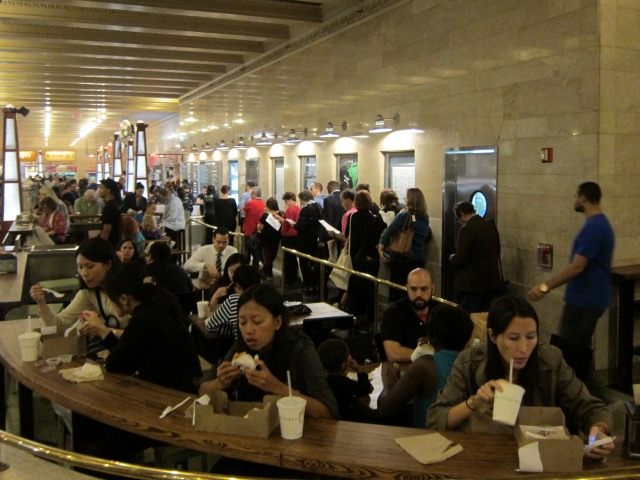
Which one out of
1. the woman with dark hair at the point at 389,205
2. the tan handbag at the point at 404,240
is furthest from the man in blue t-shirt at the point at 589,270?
the woman with dark hair at the point at 389,205

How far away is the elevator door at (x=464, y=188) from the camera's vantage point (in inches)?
289

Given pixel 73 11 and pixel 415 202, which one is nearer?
pixel 415 202

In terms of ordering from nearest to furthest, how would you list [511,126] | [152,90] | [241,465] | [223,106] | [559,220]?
[241,465] → [559,220] → [511,126] → [223,106] → [152,90]

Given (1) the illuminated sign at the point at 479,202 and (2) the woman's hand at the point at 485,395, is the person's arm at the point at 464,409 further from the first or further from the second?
(1) the illuminated sign at the point at 479,202

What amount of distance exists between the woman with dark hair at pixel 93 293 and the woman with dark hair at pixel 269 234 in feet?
20.5

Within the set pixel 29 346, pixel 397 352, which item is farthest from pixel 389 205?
pixel 29 346

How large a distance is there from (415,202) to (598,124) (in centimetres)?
248

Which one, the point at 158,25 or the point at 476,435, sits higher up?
the point at 158,25

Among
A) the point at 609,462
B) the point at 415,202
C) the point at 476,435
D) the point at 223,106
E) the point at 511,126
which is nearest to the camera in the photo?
the point at 609,462

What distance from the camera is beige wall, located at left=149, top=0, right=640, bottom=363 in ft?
19.5

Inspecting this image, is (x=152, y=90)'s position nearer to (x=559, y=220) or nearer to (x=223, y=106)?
(x=223, y=106)

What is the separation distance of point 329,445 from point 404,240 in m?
5.52

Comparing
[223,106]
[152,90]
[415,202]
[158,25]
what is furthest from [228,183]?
[415,202]

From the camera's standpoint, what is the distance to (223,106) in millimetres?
18203
